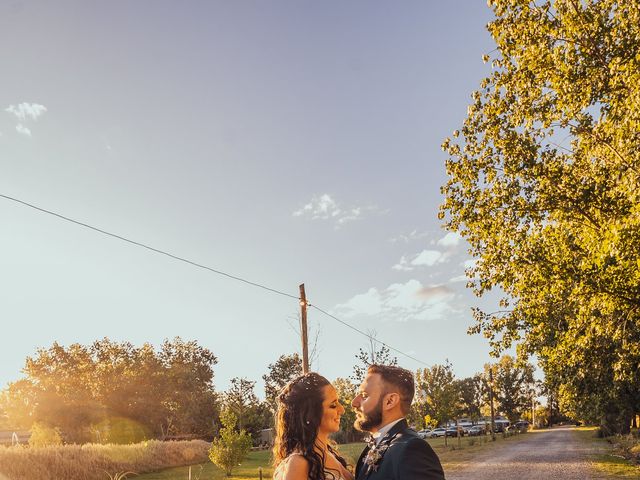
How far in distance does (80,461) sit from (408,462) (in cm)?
2939

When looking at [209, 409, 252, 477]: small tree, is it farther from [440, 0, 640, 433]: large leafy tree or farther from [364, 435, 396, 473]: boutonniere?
[364, 435, 396, 473]: boutonniere

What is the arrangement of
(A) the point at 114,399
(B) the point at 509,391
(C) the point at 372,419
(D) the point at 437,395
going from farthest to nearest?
1. (B) the point at 509,391
2. (A) the point at 114,399
3. (D) the point at 437,395
4. (C) the point at 372,419

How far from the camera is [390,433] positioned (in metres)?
3.21

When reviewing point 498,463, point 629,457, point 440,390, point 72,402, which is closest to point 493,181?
point 498,463

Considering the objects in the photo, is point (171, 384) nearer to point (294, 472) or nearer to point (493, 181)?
point (493, 181)

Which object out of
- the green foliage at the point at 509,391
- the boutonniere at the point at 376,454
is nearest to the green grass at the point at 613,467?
the boutonniere at the point at 376,454

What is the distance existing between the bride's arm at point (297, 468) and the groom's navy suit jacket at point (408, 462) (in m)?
0.43

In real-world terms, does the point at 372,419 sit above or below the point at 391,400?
below

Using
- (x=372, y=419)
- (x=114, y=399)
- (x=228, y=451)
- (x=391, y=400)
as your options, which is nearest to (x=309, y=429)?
(x=372, y=419)

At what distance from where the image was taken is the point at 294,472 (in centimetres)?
329

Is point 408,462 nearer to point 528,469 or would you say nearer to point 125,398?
point 528,469

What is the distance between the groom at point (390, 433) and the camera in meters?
2.83

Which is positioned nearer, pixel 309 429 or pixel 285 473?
pixel 285 473

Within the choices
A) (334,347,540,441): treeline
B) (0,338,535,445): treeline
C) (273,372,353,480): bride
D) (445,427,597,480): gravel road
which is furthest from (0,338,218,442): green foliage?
(273,372,353,480): bride
